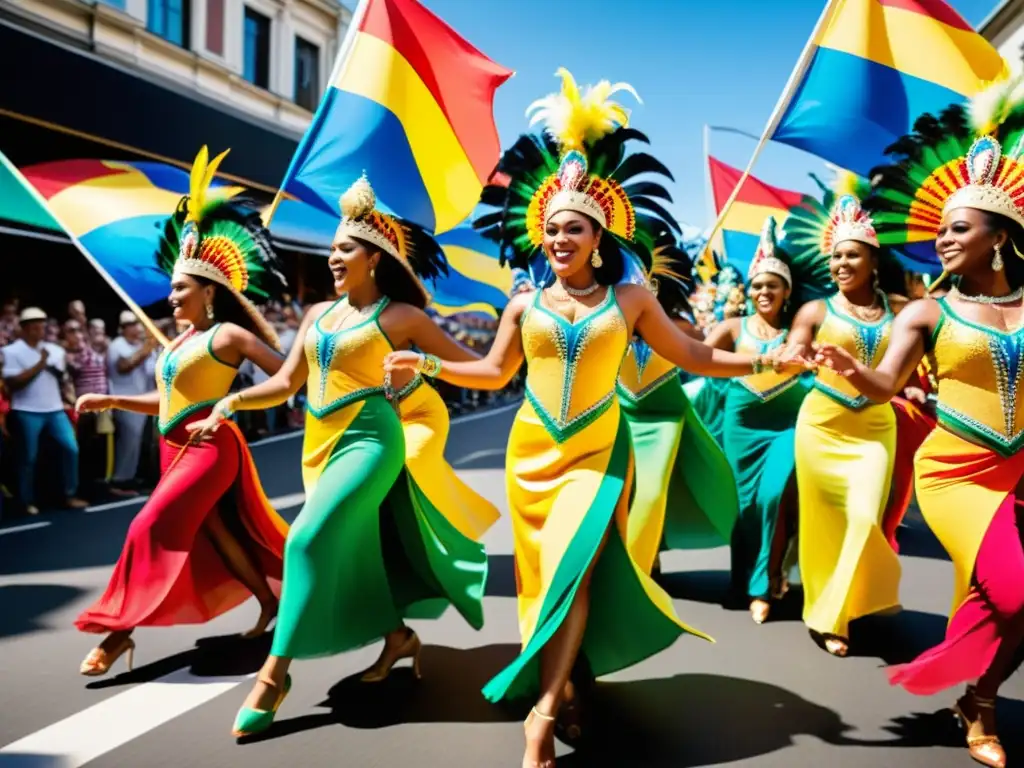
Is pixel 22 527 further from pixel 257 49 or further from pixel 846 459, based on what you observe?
pixel 257 49

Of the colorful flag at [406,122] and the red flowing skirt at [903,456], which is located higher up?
the colorful flag at [406,122]

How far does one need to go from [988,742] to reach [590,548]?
1.60 metres

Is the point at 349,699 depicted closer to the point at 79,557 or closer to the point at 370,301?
the point at 370,301

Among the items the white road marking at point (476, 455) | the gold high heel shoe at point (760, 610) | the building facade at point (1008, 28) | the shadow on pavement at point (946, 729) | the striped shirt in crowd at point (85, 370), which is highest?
the building facade at point (1008, 28)

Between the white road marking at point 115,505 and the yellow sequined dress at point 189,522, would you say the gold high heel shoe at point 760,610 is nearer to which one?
the yellow sequined dress at point 189,522

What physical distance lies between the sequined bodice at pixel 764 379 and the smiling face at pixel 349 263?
290cm

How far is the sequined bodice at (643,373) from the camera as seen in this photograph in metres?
6.26

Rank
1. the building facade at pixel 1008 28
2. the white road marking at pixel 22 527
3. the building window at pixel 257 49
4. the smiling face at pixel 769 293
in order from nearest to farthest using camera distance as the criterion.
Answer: the smiling face at pixel 769 293
the white road marking at pixel 22 527
the building window at pixel 257 49
the building facade at pixel 1008 28

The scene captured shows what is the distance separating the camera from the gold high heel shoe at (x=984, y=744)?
3.55m

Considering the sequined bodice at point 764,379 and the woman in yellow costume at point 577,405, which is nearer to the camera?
the woman in yellow costume at point 577,405

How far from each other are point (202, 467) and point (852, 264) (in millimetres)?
3715

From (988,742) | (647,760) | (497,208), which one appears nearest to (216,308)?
(497,208)

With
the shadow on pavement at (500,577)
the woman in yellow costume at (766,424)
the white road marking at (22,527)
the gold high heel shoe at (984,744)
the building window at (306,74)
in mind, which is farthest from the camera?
the building window at (306,74)

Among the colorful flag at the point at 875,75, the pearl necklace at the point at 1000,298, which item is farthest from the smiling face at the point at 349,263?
the colorful flag at the point at 875,75
